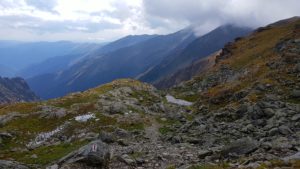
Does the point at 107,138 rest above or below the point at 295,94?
below

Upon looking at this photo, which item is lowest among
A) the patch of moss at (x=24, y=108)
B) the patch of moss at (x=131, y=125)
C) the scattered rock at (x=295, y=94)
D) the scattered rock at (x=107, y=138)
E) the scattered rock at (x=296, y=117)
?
the scattered rock at (x=107, y=138)

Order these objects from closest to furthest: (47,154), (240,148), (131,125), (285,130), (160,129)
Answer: (240,148)
(285,130)
(47,154)
(160,129)
(131,125)

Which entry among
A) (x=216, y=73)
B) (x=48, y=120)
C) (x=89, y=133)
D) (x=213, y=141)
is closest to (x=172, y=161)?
A: (x=213, y=141)

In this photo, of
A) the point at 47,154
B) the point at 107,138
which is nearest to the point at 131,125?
the point at 107,138

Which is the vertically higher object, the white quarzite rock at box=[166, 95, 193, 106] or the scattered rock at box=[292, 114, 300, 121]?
the white quarzite rock at box=[166, 95, 193, 106]

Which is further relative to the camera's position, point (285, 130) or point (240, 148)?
point (285, 130)

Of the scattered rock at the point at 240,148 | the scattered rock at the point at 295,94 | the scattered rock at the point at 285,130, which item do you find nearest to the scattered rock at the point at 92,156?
the scattered rock at the point at 240,148

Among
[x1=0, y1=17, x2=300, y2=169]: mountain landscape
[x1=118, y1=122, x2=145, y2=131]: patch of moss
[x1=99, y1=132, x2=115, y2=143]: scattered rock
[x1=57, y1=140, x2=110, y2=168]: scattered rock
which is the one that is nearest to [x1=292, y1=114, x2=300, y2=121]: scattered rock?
[x1=0, y1=17, x2=300, y2=169]: mountain landscape

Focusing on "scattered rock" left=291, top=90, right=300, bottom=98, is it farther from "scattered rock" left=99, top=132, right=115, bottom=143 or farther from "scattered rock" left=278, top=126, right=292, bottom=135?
"scattered rock" left=99, top=132, right=115, bottom=143

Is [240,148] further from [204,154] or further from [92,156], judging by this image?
[92,156]

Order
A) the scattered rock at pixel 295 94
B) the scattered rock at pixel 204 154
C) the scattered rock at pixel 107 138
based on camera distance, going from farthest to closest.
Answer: the scattered rock at pixel 295 94
the scattered rock at pixel 107 138
the scattered rock at pixel 204 154

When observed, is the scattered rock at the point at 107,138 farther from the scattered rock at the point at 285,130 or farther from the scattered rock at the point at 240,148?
the scattered rock at the point at 285,130

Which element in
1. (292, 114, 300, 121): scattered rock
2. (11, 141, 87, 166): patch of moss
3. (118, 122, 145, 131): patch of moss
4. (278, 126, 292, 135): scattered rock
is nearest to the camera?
(278, 126, 292, 135): scattered rock

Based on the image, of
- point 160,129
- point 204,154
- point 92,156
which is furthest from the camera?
point 160,129
